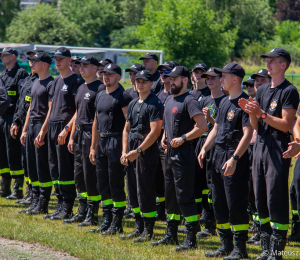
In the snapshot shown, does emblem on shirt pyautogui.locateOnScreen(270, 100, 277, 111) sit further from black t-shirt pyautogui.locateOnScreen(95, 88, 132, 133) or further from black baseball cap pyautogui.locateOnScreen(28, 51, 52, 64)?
black baseball cap pyautogui.locateOnScreen(28, 51, 52, 64)

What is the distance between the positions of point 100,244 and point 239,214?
202 cm

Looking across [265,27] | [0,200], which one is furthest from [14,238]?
[265,27]

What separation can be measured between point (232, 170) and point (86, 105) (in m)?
2.93

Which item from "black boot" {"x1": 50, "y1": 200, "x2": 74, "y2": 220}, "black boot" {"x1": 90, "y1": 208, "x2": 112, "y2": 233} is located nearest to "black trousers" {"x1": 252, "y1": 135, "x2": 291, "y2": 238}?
"black boot" {"x1": 90, "y1": 208, "x2": 112, "y2": 233}

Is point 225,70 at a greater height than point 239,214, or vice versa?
point 225,70

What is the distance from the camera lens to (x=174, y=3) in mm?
33938

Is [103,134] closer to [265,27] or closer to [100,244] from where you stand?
[100,244]

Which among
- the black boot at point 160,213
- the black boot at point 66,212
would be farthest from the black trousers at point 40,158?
the black boot at point 160,213

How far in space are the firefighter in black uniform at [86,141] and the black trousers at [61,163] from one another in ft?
0.81

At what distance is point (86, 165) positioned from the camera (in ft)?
23.3

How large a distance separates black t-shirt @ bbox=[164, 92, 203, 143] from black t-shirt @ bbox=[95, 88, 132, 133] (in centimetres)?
95

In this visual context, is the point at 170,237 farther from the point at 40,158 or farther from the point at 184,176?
the point at 40,158

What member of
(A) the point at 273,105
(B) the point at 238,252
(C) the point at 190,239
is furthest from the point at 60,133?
(A) the point at 273,105

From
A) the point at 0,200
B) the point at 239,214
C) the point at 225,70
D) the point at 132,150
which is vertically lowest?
the point at 0,200
